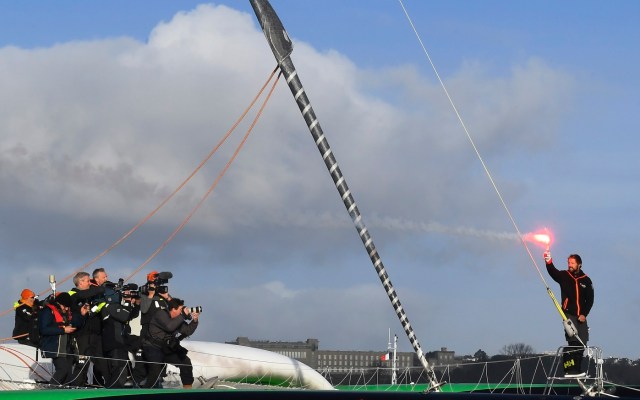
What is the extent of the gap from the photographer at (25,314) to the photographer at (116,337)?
1450 millimetres

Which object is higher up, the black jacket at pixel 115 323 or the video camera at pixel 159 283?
the video camera at pixel 159 283

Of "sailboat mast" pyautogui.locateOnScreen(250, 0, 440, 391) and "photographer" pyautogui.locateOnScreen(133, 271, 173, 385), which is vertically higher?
"sailboat mast" pyautogui.locateOnScreen(250, 0, 440, 391)

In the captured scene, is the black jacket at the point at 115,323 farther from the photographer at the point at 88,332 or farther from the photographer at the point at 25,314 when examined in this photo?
the photographer at the point at 25,314

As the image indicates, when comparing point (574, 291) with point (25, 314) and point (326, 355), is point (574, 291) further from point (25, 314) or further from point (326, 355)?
point (326, 355)

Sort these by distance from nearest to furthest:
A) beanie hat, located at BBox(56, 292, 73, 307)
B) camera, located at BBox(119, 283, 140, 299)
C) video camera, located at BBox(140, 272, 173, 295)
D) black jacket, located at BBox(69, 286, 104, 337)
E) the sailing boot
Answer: the sailing boot
black jacket, located at BBox(69, 286, 104, 337)
beanie hat, located at BBox(56, 292, 73, 307)
video camera, located at BBox(140, 272, 173, 295)
camera, located at BBox(119, 283, 140, 299)

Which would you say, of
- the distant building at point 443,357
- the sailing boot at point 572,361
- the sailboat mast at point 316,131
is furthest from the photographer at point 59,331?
the distant building at point 443,357

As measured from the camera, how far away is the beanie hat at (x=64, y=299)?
67.1ft

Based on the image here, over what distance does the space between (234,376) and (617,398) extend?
960cm

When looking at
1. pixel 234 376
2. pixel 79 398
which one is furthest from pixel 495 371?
pixel 79 398

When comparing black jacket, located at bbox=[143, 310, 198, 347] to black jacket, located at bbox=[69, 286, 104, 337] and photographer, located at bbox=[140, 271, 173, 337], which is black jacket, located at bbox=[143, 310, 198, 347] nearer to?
photographer, located at bbox=[140, 271, 173, 337]

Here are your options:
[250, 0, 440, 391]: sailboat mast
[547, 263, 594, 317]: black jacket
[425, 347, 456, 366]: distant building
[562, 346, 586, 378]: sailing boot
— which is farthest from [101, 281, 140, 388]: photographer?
[425, 347, 456, 366]: distant building

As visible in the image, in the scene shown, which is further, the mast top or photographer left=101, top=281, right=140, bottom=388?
the mast top

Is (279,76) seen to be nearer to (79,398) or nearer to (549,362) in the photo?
(79,398)

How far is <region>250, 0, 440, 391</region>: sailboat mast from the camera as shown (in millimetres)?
21688
